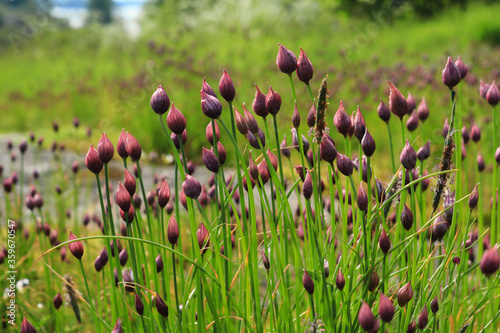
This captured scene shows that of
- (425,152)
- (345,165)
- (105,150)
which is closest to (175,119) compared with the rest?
(105,150)

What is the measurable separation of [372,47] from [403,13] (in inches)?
224

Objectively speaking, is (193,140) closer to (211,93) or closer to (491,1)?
(211,93)

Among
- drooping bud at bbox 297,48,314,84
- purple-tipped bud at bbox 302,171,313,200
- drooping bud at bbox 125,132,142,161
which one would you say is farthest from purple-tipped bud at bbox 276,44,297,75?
drooping bud at bbox 125,132,142,161

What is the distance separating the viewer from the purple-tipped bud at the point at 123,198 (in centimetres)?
123

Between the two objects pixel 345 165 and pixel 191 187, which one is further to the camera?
pixel 345 165

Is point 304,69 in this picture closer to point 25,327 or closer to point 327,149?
point 327,149

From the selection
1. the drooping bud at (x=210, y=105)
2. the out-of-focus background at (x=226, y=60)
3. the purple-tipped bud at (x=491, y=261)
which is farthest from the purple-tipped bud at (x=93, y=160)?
the out-of-focus background at (x=226, y=60)

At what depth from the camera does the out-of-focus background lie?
19.6 ft

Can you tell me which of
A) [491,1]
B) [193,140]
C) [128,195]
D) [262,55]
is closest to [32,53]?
[262,55]

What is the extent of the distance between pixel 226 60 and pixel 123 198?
8.06 m

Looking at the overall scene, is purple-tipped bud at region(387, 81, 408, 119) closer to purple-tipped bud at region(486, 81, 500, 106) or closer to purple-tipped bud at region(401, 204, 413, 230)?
purple-tipped bud at region(401, 204, 413, 230)

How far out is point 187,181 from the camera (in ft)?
3.68

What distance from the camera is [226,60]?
9.03m

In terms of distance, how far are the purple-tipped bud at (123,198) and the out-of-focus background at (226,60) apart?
270 centimetres
